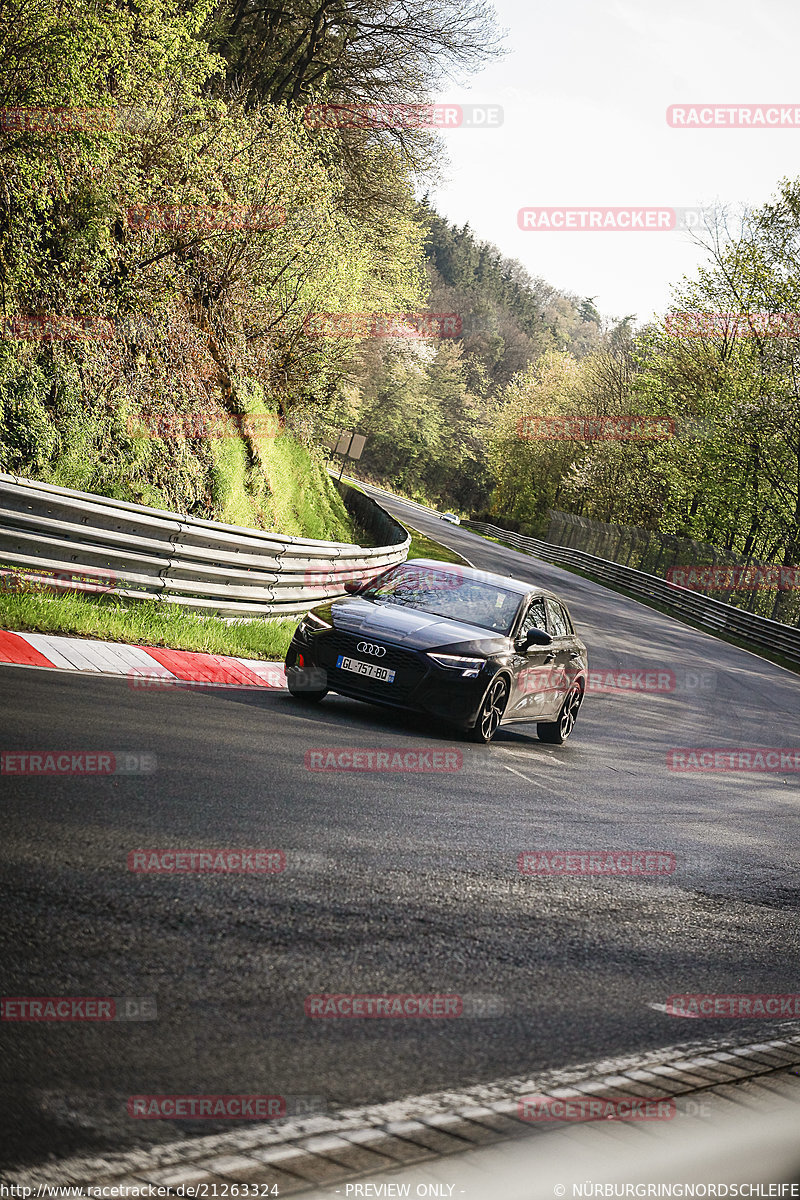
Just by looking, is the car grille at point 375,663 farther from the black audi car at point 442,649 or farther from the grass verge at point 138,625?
the grass verge at point 138,625

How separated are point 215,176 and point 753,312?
3546 cm

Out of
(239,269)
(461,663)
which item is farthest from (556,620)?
(239,269)

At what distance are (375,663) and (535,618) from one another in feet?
8.44

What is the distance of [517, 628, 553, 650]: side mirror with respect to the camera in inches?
441

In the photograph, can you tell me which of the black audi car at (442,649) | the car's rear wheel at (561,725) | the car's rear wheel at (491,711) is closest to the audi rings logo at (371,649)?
the black audi car at (442,649)

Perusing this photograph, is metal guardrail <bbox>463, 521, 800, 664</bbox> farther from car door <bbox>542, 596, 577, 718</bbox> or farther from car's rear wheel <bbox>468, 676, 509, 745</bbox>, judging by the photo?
car's rear wheel <bbox>468, 676, 509, 745</bbox>

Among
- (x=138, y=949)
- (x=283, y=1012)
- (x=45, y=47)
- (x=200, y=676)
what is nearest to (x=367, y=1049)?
(x=283, y=1012)

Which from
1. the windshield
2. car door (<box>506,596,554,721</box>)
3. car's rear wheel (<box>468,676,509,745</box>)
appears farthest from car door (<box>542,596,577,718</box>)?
car's rear wheel (<box>468,676,509,745</box>)

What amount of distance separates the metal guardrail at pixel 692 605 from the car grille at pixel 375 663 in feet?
92.4

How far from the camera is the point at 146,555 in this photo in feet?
38.3

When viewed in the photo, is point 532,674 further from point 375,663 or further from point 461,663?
point 375,663

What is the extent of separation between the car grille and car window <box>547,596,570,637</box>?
281cm

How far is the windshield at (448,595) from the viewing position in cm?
1130

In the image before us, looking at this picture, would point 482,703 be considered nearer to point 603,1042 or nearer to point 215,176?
point 603,1042
